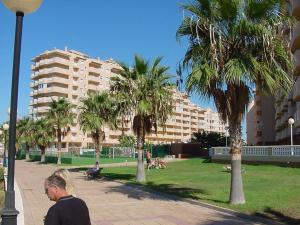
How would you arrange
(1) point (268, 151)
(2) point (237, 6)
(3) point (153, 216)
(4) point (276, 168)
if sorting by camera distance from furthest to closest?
(1) point (268, 151)
(4) point (276, 168)
(2) point (237, 6)
(3) point (153, 216)

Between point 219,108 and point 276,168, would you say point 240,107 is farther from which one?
point 276,168

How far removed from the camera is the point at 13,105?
24.0 ft

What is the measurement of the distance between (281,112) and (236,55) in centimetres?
4910

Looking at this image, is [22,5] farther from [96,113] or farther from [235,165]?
[96,113]

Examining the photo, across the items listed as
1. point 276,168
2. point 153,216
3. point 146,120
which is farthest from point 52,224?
point 276,168

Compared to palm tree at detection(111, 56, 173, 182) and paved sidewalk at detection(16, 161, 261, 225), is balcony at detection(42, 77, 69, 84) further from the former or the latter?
paved sidewalk at detection(16, 161, 261, 225)

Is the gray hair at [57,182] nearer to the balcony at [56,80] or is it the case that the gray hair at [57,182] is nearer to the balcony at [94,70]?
the balcony at [56,80]

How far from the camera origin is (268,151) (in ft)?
105

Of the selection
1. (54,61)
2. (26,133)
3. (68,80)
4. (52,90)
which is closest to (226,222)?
(26,133)

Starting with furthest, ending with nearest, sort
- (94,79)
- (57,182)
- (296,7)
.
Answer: (94,79)
(296,7)
(57,182)

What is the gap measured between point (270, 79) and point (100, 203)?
692 centimetres

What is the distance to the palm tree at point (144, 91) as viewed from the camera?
24.3 metres

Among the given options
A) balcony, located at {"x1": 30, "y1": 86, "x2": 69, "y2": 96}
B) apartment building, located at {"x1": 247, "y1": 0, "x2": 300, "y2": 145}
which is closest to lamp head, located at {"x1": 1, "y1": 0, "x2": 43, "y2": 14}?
apartment building, located at {"x1": 247, "y1": 0, "x2": 300, "y2": 145}

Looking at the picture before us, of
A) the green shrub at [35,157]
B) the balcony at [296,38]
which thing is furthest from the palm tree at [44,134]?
the balcony at [296,38]
